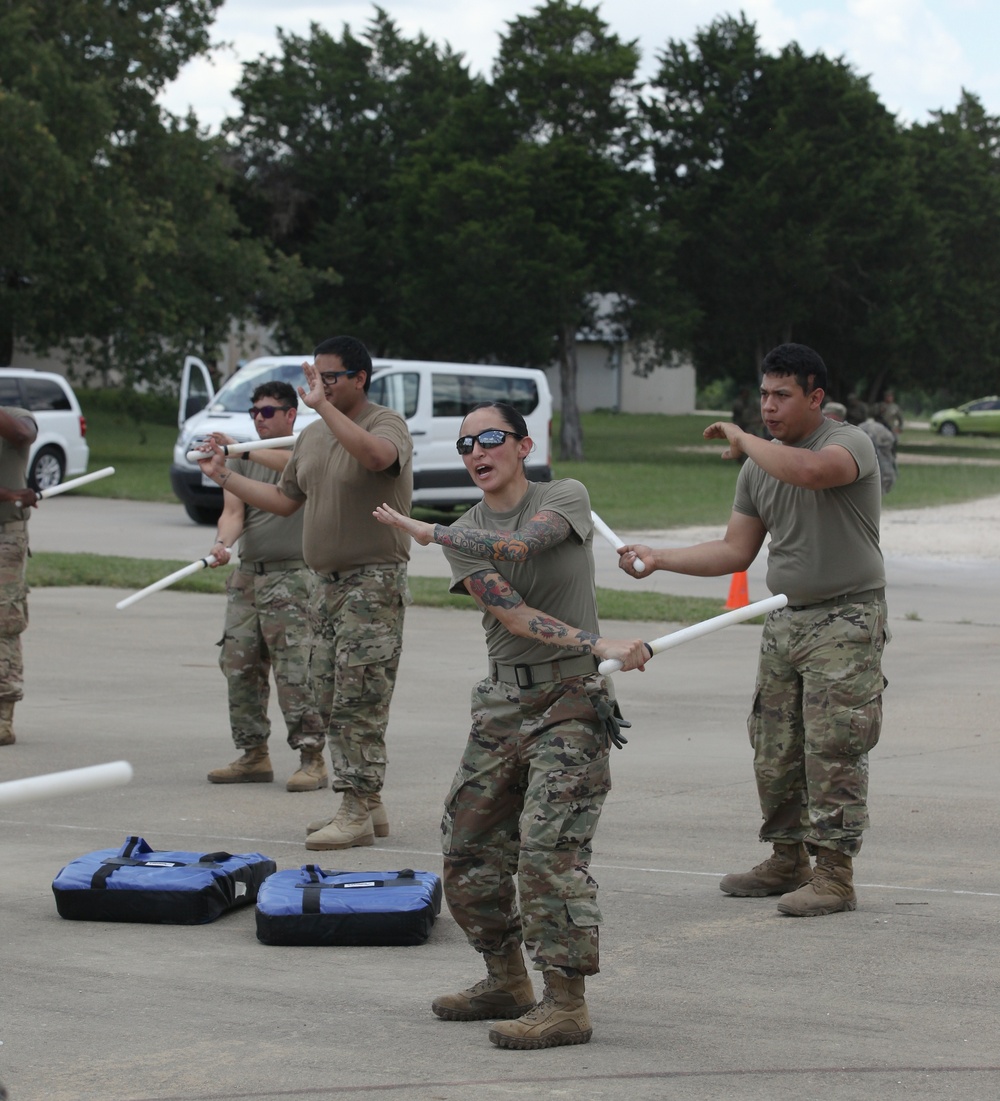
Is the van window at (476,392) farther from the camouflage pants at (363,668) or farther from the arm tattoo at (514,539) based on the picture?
the arm tattoo at (514,539)

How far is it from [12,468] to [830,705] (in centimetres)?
503

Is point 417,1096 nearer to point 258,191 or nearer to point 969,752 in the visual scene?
point 969,752

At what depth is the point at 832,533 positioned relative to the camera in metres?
5.97

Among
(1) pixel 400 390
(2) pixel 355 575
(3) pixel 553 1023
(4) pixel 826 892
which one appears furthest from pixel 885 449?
(3) pixel 553 1023

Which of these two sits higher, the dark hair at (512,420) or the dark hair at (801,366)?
the dark hair at (801,366)

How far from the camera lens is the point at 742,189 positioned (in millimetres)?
45000

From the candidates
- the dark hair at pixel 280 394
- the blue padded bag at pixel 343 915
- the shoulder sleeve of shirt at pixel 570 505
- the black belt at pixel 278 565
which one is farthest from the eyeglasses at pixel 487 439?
the black belt at pixel 278 565

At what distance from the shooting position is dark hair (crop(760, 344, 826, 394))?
19.6 feet

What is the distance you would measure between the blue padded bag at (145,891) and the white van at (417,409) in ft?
52.0

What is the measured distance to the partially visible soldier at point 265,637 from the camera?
8297mm

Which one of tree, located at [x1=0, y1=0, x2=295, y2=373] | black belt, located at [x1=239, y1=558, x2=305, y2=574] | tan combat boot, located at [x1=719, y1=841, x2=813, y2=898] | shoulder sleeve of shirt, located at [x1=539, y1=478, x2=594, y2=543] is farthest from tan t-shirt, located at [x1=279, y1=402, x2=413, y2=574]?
tree, located at [x1=0, y1=0, x2=295, y2=373]

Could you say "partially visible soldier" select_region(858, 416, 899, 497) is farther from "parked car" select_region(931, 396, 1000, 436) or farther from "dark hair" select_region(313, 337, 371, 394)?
"parked car" select_region(931, 396, 1000, 436)

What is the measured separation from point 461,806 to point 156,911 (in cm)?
164

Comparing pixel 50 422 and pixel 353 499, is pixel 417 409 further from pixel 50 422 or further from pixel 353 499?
pixel 353 499
